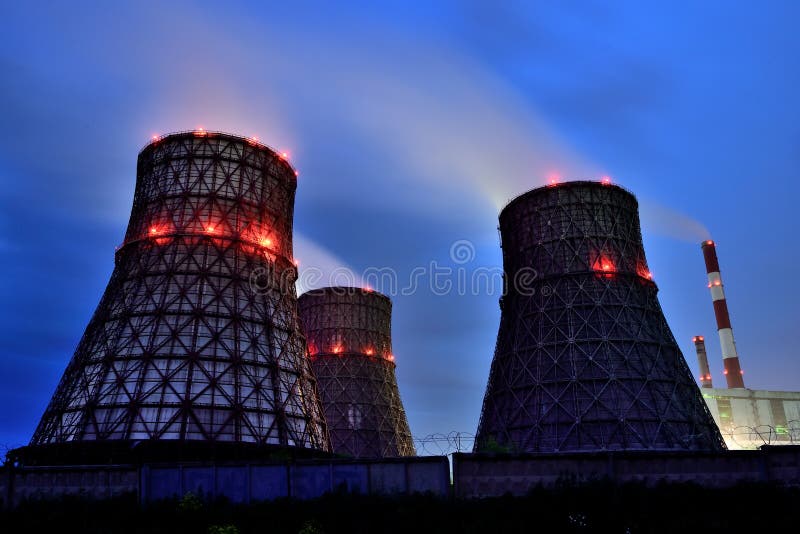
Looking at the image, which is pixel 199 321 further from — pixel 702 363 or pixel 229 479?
pixel 702 363

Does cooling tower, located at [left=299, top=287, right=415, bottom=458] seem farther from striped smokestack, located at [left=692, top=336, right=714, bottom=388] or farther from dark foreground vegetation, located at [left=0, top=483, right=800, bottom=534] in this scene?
striped smokestack, located at [left=692, top=336, right=714, bottom=388]

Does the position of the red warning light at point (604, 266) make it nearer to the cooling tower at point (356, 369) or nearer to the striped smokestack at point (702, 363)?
the cooling tower at point (356, 369)

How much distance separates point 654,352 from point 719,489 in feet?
69.2

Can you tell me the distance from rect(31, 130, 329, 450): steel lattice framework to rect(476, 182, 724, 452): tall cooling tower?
14.8m

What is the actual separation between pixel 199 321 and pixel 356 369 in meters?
31.6

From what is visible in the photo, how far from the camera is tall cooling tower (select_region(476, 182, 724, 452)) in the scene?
39.6m

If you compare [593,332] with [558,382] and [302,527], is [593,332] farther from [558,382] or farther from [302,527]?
[302,527]

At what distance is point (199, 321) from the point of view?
34875mm

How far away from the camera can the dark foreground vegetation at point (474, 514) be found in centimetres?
1881

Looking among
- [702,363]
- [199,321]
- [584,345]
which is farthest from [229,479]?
[702,363]

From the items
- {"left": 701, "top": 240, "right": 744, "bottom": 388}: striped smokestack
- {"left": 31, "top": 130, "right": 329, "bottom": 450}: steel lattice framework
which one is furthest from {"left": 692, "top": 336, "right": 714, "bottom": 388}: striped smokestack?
{"left": 31, "top": 130, "right": 329, "bottom": 450}: steel lattice framework

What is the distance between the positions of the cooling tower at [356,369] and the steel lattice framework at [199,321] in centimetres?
2345

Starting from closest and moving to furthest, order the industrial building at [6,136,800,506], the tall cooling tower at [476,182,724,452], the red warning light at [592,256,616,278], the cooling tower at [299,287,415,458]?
the industrial building at [6,136,800,506] < the tall cooling tower at [476,182,724,452] < the red warning light at [592,256,616,278] < the cooling tower at [299,287,415,458]

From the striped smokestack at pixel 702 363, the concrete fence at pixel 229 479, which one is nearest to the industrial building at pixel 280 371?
the concrete fence at pixel 229 479
